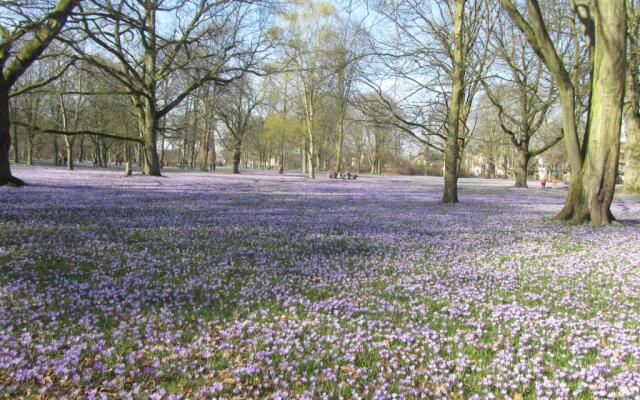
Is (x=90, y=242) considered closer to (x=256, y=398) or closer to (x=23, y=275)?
(x=23, y=275)

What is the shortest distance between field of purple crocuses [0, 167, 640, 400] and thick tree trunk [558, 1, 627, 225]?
297 centimetres

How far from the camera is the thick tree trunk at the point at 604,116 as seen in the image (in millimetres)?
10055

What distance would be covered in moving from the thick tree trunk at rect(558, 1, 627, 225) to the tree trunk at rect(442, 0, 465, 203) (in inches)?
224

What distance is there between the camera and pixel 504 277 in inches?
222

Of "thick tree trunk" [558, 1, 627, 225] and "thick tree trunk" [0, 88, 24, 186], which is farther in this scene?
"thick tree trunk" [0, 88, 24, 186]

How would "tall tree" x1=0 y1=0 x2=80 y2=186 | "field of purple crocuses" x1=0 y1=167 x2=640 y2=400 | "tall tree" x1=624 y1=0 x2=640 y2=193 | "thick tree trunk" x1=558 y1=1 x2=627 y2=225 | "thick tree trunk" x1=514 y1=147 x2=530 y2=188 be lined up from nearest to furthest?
"field of purple crocuses" x1=0 y1=167 x2=640 y2=400
"thick tree trunk" x1=558 y1=1 x2=627 y2=225
"tall tree" x1=0 y1=0 x2=80 y2=186
"tall tree" x1=624 y1=0 x2=640 y2=193
"thick tree trunk" x1=514 y1=147 x2=530 y2=188

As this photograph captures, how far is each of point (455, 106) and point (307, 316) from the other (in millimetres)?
14679

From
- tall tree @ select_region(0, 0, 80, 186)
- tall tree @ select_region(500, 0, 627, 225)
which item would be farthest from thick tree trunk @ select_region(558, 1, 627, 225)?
tall tree @ select_region(0, 0, 80, 186)

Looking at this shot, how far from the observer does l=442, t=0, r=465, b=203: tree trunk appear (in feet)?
52.4

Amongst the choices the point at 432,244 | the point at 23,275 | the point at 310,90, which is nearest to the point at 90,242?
the point at 23,275

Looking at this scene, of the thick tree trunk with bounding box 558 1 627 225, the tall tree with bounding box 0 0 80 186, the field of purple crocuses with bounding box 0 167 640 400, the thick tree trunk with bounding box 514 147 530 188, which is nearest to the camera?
the field of purple crocuses with bounding box 0 167 640 400

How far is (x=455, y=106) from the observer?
651 inches

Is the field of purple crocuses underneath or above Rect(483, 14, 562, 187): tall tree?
underneath

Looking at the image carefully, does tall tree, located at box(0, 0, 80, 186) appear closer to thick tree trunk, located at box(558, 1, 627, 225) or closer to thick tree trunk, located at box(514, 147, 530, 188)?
thick tree trunk, located at box(558, 1, 627, 225)
